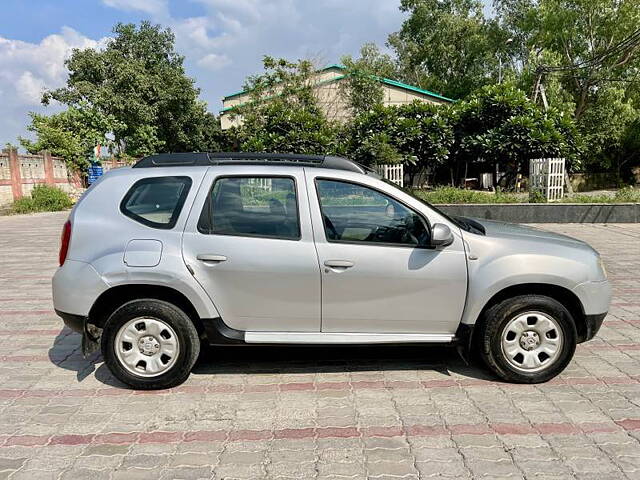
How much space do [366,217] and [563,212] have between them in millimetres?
11464

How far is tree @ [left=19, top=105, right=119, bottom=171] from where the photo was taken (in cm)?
2417

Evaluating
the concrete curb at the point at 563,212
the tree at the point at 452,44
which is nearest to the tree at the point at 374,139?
the concrete curb at the point at 563,212

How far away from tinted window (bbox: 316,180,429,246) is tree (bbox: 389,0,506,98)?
128ft

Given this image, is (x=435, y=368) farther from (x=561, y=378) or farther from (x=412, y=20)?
(x=412, y=20)

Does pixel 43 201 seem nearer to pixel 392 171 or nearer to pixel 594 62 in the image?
pixel 392 171

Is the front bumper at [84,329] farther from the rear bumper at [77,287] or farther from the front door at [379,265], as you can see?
the front door at [379,265]

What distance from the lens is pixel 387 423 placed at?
10.6ft

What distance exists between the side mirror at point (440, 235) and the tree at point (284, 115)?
14055 millimetres

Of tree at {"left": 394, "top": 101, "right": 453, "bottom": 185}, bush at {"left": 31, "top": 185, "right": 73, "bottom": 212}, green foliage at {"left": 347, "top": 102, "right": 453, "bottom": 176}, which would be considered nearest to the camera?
green foliage at {"left": 347, "top": 102, "right": 453, "bottom": 176}

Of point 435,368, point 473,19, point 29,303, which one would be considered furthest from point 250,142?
point 473,19

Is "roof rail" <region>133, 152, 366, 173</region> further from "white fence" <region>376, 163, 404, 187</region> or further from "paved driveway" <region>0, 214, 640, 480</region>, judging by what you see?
"white fence" <region>376, 163, 404, 187</region>

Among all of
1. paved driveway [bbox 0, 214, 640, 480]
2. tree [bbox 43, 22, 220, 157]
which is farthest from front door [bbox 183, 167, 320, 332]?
tree [bbox 43, 22, 220, 157]

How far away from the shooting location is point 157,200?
3715 mm

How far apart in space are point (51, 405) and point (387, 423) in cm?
247
